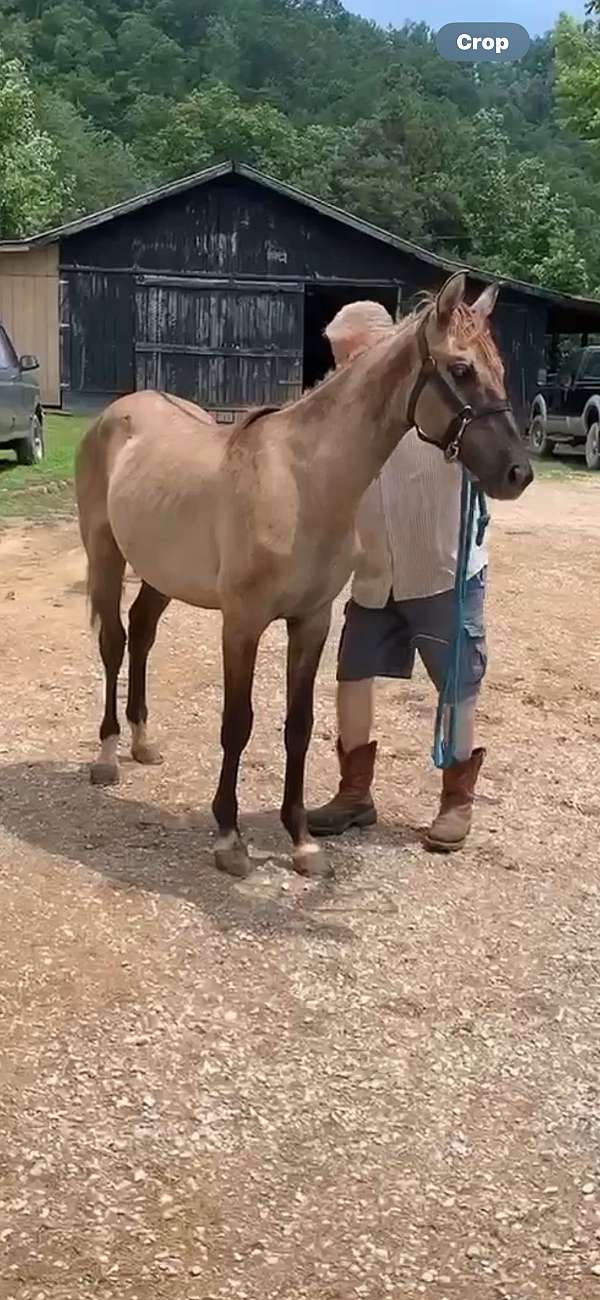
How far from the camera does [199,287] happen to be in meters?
22.1

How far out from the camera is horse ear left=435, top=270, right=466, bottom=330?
353cm

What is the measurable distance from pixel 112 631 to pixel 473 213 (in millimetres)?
47598

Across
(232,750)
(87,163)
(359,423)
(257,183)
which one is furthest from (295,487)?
(87,163)

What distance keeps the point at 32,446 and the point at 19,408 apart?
2.14ft

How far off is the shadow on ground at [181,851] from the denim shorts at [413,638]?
59cm

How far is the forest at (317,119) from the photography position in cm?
3641

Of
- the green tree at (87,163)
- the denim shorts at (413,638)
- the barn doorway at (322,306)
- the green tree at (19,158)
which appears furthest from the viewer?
the green tree at (87,163)

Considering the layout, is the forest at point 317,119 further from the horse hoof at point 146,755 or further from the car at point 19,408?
the horse hoof at point 146,755

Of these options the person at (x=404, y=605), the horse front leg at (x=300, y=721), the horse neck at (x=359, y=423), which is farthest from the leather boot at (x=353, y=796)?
the horse neck at (x=359, y=423)

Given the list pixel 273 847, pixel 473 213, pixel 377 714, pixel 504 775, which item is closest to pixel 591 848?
pixel 504 775

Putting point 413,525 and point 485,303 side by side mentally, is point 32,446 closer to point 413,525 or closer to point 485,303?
point 413,525

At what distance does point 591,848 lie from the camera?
15.1 feet

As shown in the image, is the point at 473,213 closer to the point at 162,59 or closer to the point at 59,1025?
the point at 162,59

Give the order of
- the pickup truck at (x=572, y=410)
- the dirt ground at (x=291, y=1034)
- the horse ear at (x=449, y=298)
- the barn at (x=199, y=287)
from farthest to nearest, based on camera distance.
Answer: the barn at (x=199, y=287)
the pickup truck at (x=572, y=410)
the horse ear at (x=449, y=298)
the dirt ground at (x=291, y=1034)
